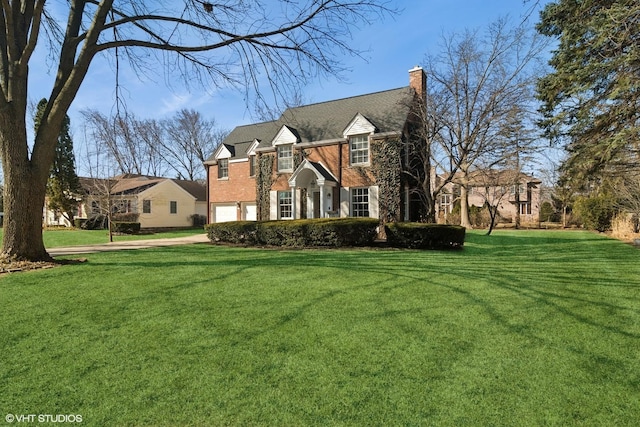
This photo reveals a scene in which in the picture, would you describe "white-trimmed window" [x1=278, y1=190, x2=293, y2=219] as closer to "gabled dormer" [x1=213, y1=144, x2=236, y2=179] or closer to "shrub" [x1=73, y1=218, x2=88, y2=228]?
"gabled dormer" [x1=213, y1=144, x2=236, y2=179]

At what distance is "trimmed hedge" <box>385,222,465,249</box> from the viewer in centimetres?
1194

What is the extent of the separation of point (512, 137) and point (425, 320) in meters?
14.9

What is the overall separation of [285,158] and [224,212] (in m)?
7.10

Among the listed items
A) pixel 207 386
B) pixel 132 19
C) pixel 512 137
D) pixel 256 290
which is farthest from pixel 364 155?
pixel 207 386

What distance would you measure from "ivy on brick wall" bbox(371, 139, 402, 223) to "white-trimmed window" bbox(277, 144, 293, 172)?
513 centimetres

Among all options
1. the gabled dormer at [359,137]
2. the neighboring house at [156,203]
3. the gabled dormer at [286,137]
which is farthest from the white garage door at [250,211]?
the neighboring house at [156,203]

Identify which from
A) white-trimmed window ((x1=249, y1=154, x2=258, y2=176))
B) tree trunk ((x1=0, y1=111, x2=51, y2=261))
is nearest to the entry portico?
white-trimmed window ((x1=249, y1=154, x2=258, y2=176))

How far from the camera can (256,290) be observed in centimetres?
588

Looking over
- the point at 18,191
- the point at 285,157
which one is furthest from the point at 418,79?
the point at 18,191

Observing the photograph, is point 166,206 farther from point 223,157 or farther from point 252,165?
point 252,165

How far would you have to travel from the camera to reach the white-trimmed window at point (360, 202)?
678 inches

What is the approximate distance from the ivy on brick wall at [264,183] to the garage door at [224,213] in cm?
356

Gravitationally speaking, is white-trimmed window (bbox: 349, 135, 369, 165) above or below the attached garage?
above

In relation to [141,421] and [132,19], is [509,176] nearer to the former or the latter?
[132,19]
